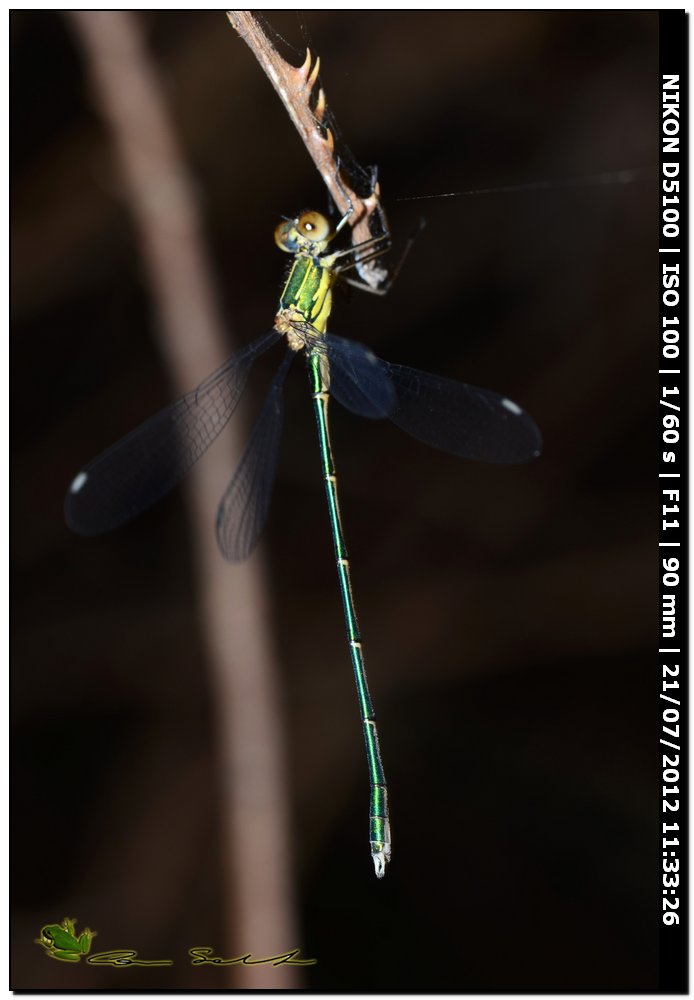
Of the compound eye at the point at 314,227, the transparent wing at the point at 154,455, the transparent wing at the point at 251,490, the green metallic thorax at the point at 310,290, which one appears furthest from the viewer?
the transparent wing at the point at 251,490

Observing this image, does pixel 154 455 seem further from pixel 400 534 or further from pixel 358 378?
pixel 400 534

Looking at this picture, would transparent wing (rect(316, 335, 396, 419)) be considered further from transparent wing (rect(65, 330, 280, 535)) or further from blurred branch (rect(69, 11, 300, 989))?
blurred branch (rect(69, 11, 300, 989))

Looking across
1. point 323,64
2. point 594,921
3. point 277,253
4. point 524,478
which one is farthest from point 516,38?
point 594,921

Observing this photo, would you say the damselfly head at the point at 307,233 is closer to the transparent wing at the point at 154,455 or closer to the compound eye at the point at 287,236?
the compound eye at the point at 287,236

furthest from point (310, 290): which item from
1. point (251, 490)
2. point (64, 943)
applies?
point (64, 943)

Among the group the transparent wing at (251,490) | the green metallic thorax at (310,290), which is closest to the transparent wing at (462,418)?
the green metallic thorax at (310,290)

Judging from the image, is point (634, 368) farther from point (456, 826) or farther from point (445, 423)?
point (456, 826)

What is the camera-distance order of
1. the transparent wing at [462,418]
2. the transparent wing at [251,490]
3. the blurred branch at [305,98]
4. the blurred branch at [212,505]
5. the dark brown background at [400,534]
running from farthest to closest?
the dark brown background at [400,534] → the blurred branch at [212,505] → the transparent wing at [251,490] → the transparent wing at [462,418] → the blurred branch at [305,98]

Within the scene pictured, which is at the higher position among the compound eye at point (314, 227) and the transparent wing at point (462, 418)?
the compound eye at point (314, 227)
